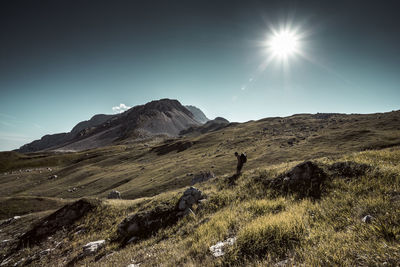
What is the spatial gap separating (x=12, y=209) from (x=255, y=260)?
147ft

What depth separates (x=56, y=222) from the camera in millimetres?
14742

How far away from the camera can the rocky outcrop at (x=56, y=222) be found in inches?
546

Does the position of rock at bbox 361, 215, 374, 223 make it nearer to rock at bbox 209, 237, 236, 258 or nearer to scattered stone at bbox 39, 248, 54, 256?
rock at bbox 209, 237, 236, 258

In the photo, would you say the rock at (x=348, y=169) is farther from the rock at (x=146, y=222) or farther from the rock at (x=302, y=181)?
the rock at (x=146, y=222)

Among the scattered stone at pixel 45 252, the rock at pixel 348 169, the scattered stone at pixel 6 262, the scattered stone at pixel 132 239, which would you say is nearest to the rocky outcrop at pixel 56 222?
the scattered stone at pixel 6 262

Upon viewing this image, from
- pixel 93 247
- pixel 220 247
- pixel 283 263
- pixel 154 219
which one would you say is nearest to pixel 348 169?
pixel 283 263

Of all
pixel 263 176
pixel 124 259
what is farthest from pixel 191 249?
pixel 263 176

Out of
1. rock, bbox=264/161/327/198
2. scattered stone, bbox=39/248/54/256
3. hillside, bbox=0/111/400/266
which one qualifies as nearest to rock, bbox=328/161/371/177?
hillside, bbox=0/111/400/266

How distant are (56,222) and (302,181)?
64.6 feet

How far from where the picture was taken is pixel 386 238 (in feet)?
12.2

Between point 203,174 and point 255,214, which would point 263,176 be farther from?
point 203,174

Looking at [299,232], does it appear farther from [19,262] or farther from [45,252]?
[19,262]

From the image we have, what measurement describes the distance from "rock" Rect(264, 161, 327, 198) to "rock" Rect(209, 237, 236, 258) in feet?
15.9

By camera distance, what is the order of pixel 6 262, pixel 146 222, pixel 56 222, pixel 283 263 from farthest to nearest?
pixel 56 222
pixel 6 262
pixel 146 222
pixel 283 263
